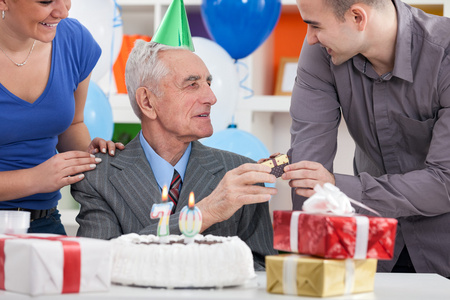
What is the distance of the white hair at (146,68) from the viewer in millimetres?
1755

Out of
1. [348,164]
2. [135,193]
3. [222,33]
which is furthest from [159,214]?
[348,164]

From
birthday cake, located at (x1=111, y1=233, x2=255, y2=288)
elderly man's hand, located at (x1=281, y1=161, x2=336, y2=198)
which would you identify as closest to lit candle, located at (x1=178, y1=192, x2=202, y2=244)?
birthday cake, located at (x1=111, y1=233, x2=255, y2=288)

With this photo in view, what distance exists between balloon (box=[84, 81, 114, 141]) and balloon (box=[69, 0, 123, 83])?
12 centimetres

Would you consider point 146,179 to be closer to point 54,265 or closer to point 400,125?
point 54,265

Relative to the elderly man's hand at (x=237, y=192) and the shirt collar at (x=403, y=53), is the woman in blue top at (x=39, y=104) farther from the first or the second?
the shirt collar at (x=403, y=53)

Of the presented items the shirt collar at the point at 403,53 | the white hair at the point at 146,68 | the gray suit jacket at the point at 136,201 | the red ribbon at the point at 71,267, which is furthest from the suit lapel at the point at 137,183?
the shirt collar at the point at 403,53

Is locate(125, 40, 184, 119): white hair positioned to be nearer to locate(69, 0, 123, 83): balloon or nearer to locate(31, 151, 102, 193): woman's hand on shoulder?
locate(31, 151, 102, 193): woman's hand on shoulder

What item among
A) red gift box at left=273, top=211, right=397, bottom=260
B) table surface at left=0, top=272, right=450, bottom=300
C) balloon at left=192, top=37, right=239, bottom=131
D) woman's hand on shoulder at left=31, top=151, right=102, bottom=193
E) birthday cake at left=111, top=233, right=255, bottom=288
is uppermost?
balloon at left=192, top=37, right=239, bottom=131

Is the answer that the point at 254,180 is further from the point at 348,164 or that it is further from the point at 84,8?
the point at 348,164

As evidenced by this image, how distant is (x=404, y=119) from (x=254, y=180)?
0.57 metres

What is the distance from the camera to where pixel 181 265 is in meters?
1.10

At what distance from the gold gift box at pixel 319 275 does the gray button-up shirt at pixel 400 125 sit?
52 centimetres

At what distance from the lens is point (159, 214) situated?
1194 mm

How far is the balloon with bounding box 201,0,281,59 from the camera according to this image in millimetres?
2803
